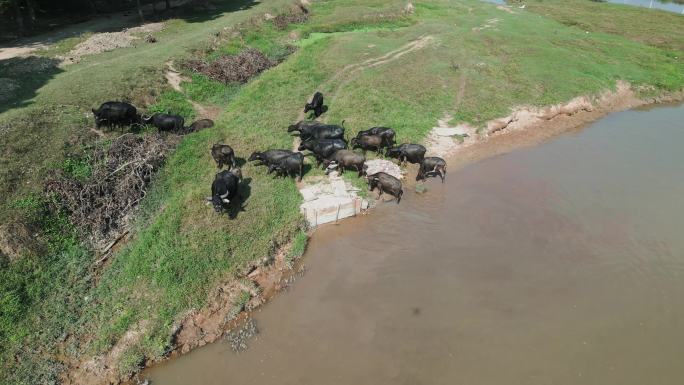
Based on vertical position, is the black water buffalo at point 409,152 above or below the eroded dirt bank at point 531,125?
above

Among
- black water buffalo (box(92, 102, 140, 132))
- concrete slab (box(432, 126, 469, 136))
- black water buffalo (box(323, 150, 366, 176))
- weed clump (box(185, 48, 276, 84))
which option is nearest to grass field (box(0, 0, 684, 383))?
black water buffalo (box(92, 102, 140, 132))

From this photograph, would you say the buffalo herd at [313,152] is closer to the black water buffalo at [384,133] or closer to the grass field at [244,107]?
the black water buffalo at [384,133]

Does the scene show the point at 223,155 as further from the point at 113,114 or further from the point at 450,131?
the point at 450,131

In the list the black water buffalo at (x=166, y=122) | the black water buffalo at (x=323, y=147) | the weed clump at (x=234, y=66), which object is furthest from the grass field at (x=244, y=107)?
the black water buffalo at (x=323, y=147)

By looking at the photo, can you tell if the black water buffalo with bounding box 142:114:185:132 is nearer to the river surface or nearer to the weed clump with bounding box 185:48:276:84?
the weed clump with bounding box 185:48:276:84

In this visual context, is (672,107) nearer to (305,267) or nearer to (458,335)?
(458,335)

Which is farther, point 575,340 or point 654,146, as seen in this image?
point 654,146

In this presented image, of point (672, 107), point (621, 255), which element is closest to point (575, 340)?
point (621, 255)
